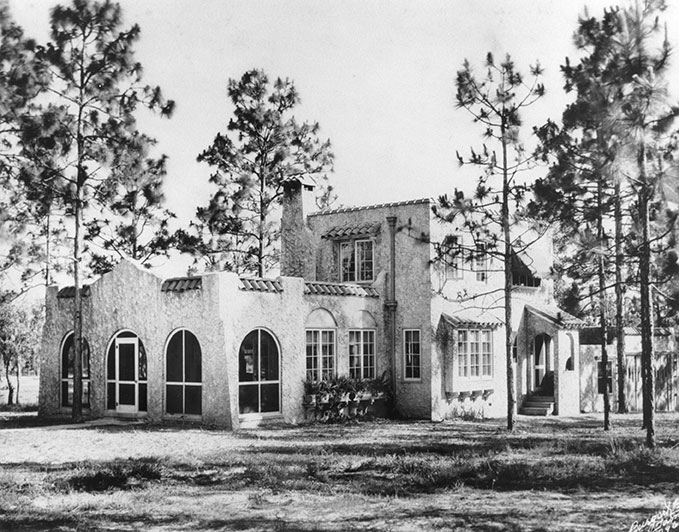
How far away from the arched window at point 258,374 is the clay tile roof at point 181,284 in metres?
1.81

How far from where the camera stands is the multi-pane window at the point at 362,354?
23.6 m

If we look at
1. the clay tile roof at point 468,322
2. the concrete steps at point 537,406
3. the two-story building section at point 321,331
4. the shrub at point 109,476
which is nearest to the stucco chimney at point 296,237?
the two-story building section at point 321,331

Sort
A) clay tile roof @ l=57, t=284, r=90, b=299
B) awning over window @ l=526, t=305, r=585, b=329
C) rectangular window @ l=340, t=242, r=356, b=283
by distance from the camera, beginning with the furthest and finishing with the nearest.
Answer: awning over window @ l=526, t=305, r=585, b=329 < rectangular window @ l=340, t=242, r=356, b=283 < clay tile roof @ l=57, t=284, r=90, b=299

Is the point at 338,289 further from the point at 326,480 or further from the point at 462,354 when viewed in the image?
the point at 326,480

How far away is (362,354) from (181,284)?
618 cm

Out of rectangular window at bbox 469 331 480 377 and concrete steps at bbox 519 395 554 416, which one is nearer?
rectangular window at bbox 469 331 480 377

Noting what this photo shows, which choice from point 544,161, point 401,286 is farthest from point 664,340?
point 544,161

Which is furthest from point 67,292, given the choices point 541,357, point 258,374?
point 541,357

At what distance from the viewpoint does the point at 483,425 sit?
875 inches

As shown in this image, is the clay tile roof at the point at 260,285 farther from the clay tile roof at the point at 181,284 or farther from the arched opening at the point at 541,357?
the arched opening at the point at 541,357

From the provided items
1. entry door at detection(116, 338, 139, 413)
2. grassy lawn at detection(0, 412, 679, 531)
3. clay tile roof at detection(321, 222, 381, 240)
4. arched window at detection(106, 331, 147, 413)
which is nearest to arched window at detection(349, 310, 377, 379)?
clay tile roof at detection(321, 222, 381, 240)

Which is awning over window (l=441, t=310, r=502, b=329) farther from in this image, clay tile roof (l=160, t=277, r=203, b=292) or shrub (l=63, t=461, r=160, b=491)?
shrub (l=63, t=461, r=160, b=491)

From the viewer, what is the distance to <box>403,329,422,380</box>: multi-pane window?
958 inches

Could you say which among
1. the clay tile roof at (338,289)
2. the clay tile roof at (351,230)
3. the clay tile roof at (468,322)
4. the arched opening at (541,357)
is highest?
the clay tile roof at (351,230)
